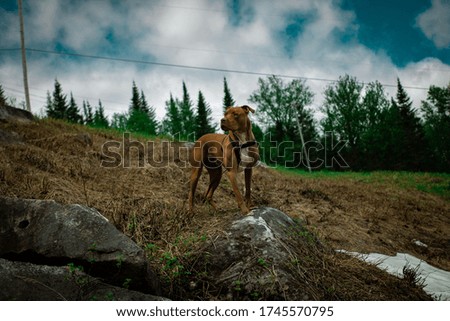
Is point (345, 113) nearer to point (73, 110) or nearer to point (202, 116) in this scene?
point (202, 116)

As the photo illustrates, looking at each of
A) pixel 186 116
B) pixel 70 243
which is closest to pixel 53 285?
pixel 70 243

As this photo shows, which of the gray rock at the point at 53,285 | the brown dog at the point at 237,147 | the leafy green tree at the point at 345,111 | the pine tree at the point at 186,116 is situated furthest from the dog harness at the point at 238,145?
the pine tree at the point at 186,116

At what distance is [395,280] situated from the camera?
318 centimetres

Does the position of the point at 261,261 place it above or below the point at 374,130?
below

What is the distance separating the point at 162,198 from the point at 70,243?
3.97 metres

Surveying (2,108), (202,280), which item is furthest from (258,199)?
(2,108)

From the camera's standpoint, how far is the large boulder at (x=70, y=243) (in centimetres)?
214

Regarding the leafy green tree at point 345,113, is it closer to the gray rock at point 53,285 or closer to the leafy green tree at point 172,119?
the leafy green tree at point 172,119

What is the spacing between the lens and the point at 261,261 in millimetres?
2562

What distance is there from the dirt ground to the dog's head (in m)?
1.16

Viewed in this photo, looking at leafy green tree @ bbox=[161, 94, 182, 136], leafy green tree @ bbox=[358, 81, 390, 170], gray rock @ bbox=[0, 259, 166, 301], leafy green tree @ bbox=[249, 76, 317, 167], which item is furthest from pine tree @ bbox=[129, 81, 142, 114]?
gray rock @ bbox=[0, 259, 166, 301]

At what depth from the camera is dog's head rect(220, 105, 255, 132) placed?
3582 millimetres

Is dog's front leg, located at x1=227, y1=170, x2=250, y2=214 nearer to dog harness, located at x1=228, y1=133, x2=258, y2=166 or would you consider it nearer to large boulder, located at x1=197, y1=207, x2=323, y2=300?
large boulder, located at x1=197, y1=207, x2=323, y2=300
